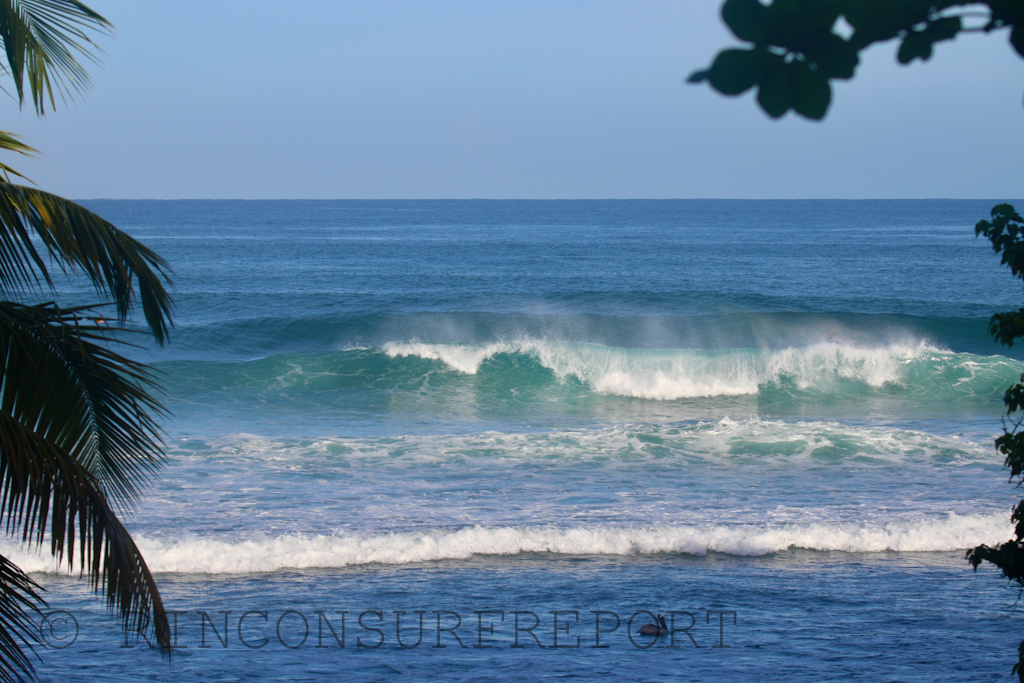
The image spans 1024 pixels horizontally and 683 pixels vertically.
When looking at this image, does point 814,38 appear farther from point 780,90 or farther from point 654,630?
point 654,630

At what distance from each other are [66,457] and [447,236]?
77374 millimetres

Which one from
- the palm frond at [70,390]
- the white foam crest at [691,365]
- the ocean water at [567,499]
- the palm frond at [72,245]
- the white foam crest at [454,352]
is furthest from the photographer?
the white foam crest at [454,352]

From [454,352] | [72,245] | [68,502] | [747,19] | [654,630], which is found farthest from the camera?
[454,352]

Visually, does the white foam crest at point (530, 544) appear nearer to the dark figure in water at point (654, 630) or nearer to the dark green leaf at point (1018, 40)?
the dark figure in water at point (654, 630)

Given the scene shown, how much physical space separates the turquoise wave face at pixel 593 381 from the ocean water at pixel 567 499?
0.12m

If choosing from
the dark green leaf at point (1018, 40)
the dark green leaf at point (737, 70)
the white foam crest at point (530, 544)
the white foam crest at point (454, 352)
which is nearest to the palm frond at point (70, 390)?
the dark green leaf at point (737, 70)

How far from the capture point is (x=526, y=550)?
10422 millimetres

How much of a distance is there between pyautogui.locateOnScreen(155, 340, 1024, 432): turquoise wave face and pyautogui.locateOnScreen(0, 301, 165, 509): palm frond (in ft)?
53.6

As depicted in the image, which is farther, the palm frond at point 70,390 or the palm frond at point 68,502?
the palm frond at point 70,390

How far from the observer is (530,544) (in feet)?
34.5

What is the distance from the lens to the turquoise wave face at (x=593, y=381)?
71.2ft

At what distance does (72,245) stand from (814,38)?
3641 millimetres

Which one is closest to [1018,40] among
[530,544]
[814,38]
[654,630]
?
[814,38]

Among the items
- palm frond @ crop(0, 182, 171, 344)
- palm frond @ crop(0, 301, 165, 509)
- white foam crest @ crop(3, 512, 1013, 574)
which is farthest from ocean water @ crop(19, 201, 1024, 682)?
palm frond @ crop(0, 182, 171, 344)
